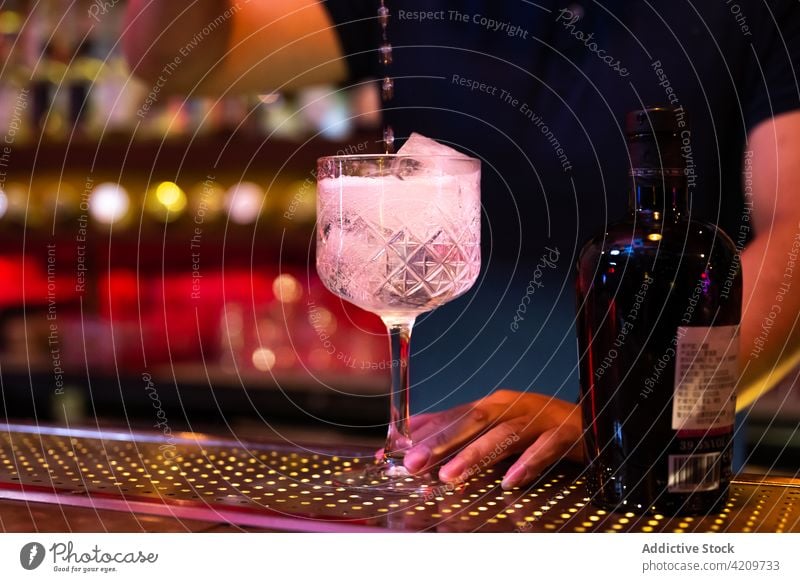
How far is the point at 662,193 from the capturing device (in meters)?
0.75

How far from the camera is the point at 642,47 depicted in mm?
1423

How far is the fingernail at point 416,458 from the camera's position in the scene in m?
0.89

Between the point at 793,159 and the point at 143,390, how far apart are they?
1.97 meters

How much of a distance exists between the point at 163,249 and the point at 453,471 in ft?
6.90

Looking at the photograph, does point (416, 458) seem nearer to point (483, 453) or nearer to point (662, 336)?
point (483, 453)

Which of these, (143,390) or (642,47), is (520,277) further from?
(143,390)

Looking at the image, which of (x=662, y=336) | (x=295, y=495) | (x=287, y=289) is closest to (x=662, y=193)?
(x=662, y=336)

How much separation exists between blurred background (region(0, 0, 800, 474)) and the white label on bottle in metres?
1.72

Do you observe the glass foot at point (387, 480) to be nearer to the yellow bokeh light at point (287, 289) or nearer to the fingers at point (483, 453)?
the fingers at point (483, 453)

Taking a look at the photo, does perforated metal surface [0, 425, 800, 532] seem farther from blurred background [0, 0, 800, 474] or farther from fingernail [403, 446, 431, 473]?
blurred background [0, 0, 800, 474]

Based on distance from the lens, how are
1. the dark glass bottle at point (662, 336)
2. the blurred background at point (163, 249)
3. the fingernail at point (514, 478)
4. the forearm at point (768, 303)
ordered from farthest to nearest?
1. the blurred background at point (163, 249)
2. the forearm at point (768, 303)
3. the fingernail at point (514, 478)
4. the dark glass bottle at point (662, 336)
